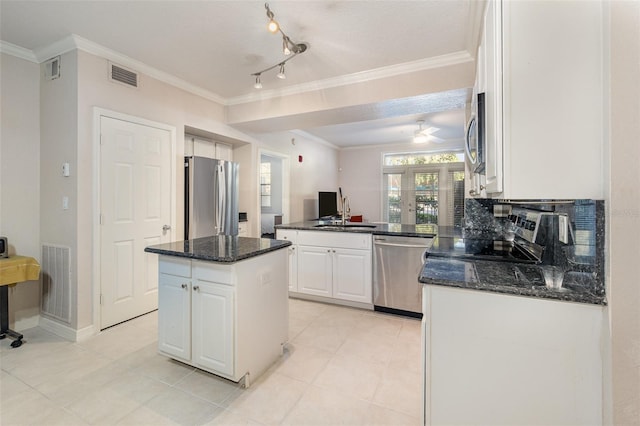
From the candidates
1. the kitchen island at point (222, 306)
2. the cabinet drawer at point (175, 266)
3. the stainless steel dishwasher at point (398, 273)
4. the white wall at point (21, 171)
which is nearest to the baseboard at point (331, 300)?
the stainless steel dishwasher at point (398, 273)

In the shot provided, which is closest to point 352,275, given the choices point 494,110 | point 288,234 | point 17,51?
point 288,234

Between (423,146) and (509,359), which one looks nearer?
(509,359)

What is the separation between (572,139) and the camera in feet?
3.39

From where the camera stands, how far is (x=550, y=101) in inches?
41.1

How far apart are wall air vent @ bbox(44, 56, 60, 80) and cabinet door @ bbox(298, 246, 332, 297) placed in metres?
2.87

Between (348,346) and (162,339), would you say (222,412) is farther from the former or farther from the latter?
(348,346)

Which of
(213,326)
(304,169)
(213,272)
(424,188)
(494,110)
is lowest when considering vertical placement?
(213,326)

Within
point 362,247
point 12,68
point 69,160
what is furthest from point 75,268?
point 362,247

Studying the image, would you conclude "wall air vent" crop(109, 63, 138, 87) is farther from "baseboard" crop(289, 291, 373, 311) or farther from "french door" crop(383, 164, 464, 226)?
"french door" crop(383, 164, 464, 226)

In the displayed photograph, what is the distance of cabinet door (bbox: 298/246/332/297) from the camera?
3.36 metres

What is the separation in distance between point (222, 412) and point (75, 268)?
6.36ft

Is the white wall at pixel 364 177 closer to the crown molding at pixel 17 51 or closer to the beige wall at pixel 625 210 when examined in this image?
the crown molding at pixel 17 51

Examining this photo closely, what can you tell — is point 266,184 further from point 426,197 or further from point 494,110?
point 494,110

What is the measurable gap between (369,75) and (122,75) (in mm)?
2439
